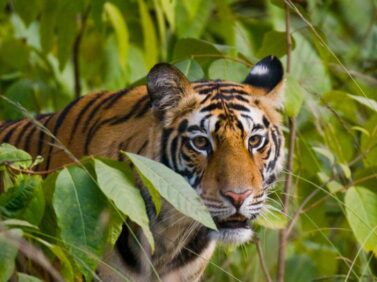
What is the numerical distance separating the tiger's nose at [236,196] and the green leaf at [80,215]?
76 cm

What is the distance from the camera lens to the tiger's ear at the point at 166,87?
3609 mm

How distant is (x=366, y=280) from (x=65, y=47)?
1561 millimetres

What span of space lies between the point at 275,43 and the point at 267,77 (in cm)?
13

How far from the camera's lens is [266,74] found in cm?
382

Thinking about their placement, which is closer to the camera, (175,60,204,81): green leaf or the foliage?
the foliage

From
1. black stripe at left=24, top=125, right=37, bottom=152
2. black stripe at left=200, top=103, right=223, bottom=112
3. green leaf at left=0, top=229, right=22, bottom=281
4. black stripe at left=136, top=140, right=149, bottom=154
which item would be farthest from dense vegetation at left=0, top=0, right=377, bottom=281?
black stripe at left=24, top=125, right=37, bottom=152

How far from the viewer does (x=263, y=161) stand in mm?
3664

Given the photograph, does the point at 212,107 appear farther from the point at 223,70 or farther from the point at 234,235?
the point at 234,235

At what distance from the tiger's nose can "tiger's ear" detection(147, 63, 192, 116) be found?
426 millimetres

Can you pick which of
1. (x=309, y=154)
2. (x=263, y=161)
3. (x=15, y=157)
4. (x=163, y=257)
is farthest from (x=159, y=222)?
(x=15, y=157)

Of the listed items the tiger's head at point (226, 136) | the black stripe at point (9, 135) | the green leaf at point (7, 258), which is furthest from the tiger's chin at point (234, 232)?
the green leaf at point (7, 258)

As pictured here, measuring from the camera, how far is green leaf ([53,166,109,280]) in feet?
8.76

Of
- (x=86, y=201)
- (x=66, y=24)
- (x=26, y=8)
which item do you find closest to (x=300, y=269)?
(x=66, y=24)

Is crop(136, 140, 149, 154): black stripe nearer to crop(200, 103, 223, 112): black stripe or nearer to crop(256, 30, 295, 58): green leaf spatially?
crop(200, 103, 223, 112): black stripe
